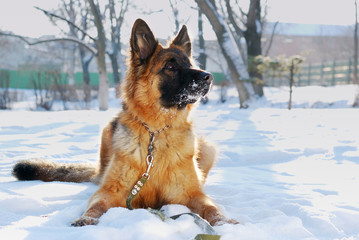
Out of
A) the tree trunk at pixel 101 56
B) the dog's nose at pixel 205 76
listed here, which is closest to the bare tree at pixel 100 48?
the tree trunk at pixel 101 56

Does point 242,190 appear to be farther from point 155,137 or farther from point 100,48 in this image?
point 100,48

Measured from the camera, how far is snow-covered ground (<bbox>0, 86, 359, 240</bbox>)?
2.11m

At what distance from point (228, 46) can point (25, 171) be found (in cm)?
1094

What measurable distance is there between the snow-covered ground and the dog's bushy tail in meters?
0.13

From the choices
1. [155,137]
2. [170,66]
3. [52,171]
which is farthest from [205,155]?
[52,171]

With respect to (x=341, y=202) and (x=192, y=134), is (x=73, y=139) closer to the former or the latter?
(x=192, y=134)

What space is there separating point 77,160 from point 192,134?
2.56 metres

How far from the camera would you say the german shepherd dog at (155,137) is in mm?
2891

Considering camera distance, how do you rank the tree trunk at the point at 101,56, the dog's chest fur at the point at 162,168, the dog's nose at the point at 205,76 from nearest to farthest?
the dog's chest fur at the point at 162,168, the dog's nose at the point at 205,76, the tree trunk at the point at 101,56

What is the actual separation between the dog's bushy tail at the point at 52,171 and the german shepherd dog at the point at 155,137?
2 centimetres

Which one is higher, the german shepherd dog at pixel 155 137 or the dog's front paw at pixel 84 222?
the german shepherd dog at pixel 155 137

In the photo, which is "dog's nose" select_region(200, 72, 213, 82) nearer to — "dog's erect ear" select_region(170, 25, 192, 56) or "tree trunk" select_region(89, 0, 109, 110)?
"dog's erect ear" select_region(170, 25, 192, 56)

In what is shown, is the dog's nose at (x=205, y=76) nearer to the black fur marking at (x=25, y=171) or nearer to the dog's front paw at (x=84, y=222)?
the dog's front paw at (x=84, y=222)

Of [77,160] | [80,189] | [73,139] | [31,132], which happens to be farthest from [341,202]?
[31,132]
